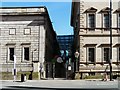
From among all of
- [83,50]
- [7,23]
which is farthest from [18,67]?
[83,50]

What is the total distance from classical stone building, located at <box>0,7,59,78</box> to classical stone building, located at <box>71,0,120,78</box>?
337 inches

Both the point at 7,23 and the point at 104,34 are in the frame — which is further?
the point at 7,23

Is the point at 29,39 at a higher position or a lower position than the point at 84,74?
higher

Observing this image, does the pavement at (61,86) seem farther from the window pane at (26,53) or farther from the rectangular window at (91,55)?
the window pane at (26,53)

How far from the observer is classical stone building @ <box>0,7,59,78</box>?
5797cm

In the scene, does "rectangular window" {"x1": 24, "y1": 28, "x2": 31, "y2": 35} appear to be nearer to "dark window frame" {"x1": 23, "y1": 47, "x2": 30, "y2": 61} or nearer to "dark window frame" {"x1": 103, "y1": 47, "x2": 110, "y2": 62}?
"dark window frame" {"x1": 23, "y1": 47, "x2": 30, "y2": 61}

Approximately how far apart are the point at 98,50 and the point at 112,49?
1.86 m

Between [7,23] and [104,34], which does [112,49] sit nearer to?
[104,34]

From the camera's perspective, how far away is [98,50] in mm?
51156

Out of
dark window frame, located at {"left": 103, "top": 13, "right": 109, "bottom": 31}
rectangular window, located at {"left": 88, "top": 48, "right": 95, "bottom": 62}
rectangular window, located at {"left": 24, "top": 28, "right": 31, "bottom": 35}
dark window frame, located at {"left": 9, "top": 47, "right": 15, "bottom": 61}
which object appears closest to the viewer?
dark window frame, located at {"left": 103, "top": 13, "right": 109, "bottom": 31}

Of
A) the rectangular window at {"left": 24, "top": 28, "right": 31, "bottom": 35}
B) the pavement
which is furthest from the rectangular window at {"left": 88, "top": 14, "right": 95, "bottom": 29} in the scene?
the pavement

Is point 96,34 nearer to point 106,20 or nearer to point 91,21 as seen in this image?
point 91,21

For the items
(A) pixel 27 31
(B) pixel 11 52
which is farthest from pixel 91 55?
(B) pixel 11 52

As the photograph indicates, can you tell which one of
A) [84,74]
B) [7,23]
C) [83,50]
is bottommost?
[84,74]
